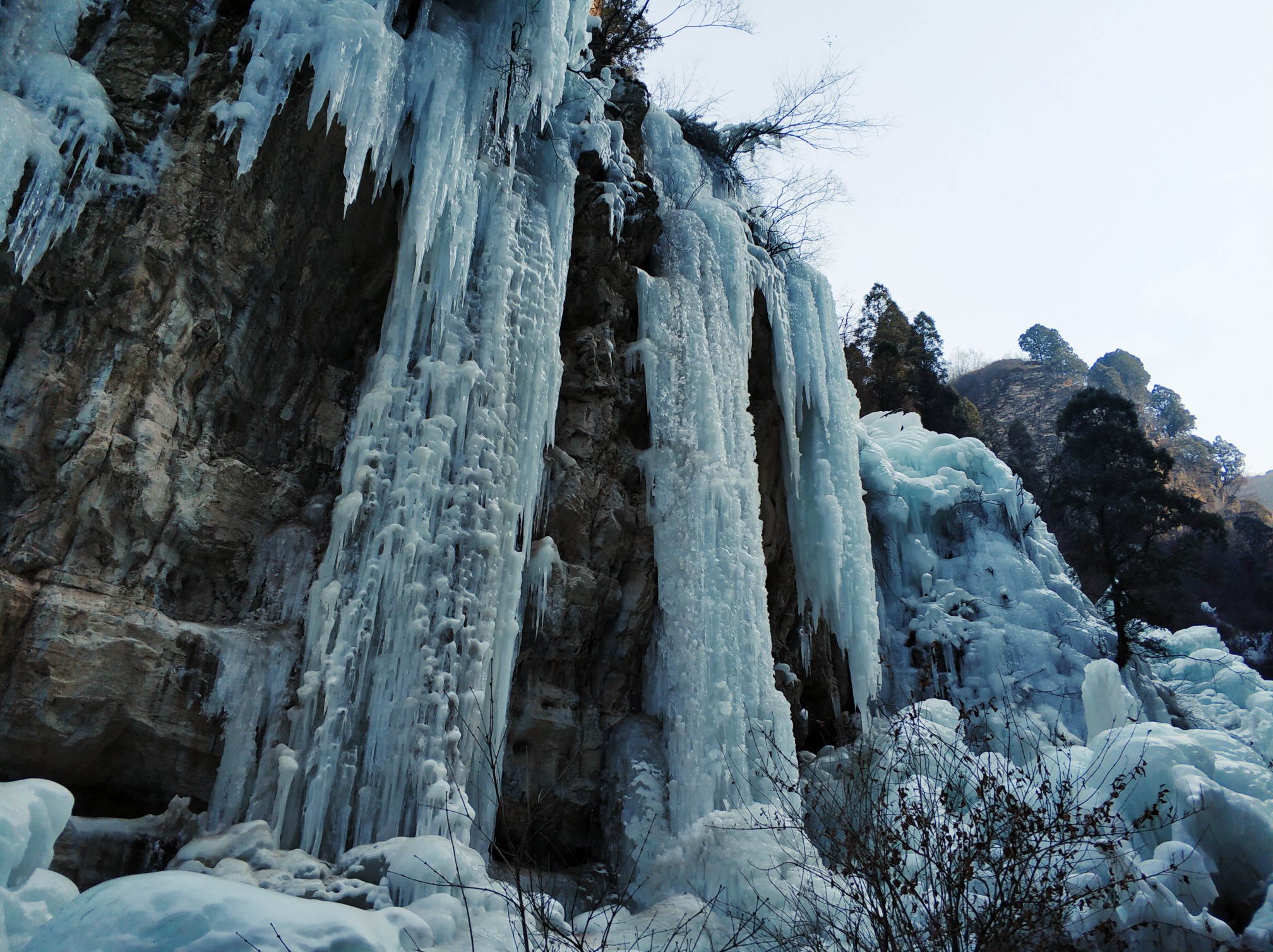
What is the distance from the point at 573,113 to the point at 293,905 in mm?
7679

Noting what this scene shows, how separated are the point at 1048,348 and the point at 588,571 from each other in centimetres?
3257

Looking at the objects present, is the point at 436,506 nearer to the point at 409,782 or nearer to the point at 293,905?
the point at 409,782

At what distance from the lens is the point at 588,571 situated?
7695 mm

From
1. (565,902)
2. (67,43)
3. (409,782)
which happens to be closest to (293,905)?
(409,782)

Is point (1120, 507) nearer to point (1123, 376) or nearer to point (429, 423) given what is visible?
point (429, 423)

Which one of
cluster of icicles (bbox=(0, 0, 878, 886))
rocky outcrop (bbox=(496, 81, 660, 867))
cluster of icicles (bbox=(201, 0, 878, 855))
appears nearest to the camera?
cluster of icicles (bbox=(0, 0, 878, 886))

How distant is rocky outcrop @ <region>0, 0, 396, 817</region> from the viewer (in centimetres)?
502

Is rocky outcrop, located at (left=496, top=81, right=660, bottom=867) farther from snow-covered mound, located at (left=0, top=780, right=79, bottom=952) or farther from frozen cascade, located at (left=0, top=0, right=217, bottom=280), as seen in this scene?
frozen cascade, located at (left=0, top=0, right=217, bottom=280)

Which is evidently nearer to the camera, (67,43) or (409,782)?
(409,782)

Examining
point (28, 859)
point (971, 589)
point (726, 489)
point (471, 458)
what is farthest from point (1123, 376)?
point (28, 859)

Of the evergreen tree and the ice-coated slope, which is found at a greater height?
the evergreen tree

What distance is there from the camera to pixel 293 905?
3035 millimetres

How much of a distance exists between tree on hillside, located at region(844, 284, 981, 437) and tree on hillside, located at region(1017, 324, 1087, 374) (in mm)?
14044

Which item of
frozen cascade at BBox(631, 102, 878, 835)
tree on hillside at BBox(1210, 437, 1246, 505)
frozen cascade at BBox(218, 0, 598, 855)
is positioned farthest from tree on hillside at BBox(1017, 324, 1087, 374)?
frozen cascade at BBox(218, 0, 598, 855)
